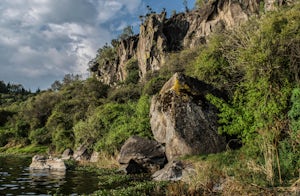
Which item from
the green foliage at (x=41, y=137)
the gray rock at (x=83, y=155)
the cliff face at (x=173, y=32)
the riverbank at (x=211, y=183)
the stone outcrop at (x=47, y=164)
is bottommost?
the riverbank at (x=211, y=183)

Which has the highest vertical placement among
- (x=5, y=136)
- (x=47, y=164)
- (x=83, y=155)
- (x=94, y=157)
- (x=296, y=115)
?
(x=5, y=136)

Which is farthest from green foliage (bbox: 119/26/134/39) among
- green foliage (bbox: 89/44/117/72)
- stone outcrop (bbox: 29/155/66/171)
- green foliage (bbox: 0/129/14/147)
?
stone outcrop (bbox: 29/155/66/171)

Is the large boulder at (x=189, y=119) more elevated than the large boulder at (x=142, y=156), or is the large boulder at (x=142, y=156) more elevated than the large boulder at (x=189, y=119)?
the large boulder at (x=189, y=119)

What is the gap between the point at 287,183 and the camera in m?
13.3

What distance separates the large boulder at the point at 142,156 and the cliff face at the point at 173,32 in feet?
199

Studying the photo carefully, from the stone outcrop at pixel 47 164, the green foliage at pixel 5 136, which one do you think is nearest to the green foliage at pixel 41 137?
the green foliage at pixel 5 136

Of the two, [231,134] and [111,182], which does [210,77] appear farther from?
[111,182]

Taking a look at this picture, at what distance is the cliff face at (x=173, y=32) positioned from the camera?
86312 mm

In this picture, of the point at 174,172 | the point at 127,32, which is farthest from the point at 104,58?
the point at 174,172

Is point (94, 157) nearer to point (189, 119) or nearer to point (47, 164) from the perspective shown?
point (47, 164)

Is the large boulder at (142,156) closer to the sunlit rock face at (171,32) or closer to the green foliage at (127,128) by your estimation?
the green foliage at (127,128)

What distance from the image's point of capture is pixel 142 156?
2519 cm

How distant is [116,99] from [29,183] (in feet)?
164

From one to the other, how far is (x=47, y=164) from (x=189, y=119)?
48.0ft
